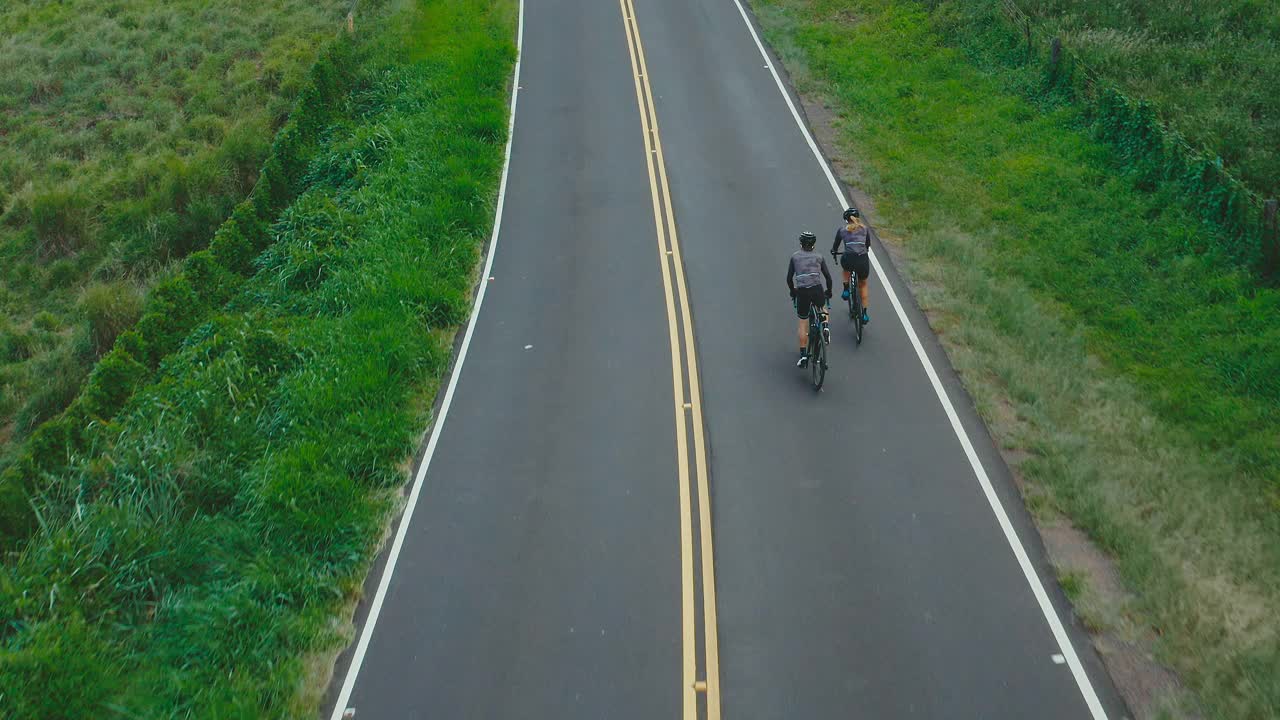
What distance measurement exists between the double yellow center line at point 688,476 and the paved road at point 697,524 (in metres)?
0.05

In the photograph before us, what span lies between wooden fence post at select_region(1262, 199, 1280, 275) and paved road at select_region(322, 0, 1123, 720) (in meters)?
5.17

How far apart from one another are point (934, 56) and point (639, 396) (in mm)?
16341

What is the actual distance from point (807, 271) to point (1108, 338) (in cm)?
464

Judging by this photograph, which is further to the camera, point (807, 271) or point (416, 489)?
point (807, 271)

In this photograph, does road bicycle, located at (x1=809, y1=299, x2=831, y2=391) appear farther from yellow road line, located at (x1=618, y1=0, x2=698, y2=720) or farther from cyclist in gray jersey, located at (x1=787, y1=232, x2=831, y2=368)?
yellow road line, located at (x1=618, y1=0, x2=698, y2=720)

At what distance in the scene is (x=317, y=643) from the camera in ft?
31.7

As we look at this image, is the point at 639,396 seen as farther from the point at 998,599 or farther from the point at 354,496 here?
the point at 998,599

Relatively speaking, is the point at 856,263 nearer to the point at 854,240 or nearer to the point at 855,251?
the point at 855,251

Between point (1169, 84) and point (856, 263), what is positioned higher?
point (856, 263)

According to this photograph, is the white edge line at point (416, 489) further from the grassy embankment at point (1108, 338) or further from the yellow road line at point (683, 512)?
the grassy embankment at point (1108, 338)

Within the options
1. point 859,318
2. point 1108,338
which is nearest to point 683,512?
point 859,318

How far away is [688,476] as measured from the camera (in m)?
11.9

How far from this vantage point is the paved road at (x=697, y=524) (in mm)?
9070

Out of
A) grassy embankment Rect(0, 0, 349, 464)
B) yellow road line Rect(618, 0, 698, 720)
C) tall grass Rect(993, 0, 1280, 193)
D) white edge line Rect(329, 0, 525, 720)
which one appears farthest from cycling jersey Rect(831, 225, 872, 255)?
grassy embankment Rect(0, 0, 349, 464)
